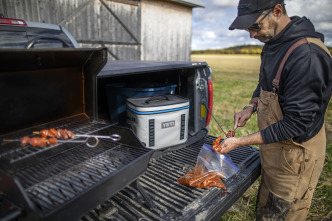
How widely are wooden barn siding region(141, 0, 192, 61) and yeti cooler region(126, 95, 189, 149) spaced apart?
6.43 meters

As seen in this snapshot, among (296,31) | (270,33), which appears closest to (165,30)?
(270,33)

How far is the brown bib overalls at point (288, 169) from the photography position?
2113 millimetres

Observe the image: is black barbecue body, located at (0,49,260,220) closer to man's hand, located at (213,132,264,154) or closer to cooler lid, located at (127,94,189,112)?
man's hand, located at (213,132,264,154)

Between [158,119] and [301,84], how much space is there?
63.4 inches

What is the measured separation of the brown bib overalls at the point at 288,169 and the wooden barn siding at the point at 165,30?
7.45 meters

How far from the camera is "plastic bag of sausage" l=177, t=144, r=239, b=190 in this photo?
2158 millimetres

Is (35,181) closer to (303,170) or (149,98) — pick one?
(149,98)

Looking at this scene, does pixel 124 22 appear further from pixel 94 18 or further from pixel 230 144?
pixel 230 144

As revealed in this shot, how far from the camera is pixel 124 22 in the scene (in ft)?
26.9

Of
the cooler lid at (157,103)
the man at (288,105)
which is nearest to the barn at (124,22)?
the cooler lid at (157,103)

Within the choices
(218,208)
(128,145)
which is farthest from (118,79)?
(218,208)

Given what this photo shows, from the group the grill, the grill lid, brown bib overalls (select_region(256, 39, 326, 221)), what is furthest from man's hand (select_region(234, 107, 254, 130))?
the grill lid

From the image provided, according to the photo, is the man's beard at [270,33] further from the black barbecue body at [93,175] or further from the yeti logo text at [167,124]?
the yeti logo text at [167,124]

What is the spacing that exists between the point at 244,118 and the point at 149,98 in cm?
120
